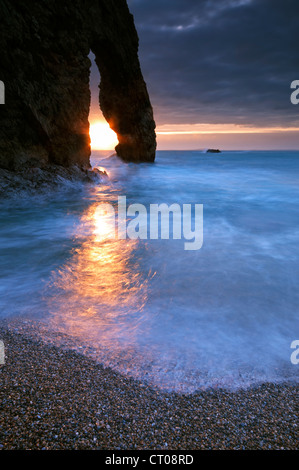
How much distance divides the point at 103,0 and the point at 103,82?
16.6 feet

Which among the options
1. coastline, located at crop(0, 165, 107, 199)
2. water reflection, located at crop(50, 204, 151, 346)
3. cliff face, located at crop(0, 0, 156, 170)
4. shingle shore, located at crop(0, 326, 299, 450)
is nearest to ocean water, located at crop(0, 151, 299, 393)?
water reflection, located at crop(50, 204, 151, 346)

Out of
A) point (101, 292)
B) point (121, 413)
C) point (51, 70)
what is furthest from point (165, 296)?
point (51, 70)

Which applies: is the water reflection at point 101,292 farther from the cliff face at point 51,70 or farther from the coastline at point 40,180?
the cliff face at point 51,70

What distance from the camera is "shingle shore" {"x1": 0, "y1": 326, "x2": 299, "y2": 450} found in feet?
4.39

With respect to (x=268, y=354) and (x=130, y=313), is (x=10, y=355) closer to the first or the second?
(x=130, y=313)

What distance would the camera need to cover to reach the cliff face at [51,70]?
763 centimetres

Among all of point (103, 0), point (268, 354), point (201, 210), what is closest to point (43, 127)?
point (201, 210)

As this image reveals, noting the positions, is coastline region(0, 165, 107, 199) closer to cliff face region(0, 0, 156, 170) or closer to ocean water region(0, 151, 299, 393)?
cliff face region(0, 0, 156, 170)

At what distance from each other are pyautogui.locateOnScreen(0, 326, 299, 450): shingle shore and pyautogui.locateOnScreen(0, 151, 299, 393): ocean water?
0.14m

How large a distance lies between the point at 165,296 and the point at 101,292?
2.47 feet

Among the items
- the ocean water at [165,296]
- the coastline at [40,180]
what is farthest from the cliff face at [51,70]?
the ocean water at [165,296]

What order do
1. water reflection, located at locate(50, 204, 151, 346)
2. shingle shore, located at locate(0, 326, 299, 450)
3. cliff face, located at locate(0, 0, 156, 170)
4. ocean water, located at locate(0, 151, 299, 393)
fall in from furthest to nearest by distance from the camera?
cliff face, located at locate(0, 0, 156, 170)
water reflection, located at locate(50, 204, 151, 346)
ocean water, located at locate(0, 151, 299, 393)
shingle shore, located at locate(0, 326, 299, 450)

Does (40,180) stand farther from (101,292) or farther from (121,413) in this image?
(121,413)

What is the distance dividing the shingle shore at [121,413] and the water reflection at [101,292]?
1.61 feet
